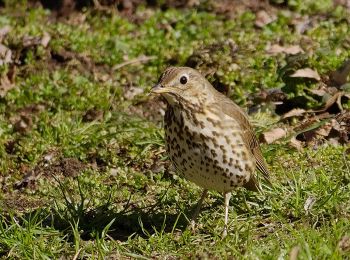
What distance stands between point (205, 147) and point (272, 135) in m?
2.01

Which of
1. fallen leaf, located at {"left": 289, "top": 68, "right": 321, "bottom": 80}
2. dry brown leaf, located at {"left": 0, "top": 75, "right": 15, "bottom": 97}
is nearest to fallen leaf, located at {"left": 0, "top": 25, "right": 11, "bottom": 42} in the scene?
dry brown leaf, located at {"left": 0, "top": 75, "right": 15, "bottom": 97}

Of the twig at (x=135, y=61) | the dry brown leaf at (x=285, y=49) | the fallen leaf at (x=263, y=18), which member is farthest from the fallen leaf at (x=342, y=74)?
the twig at (x=135, y=61)

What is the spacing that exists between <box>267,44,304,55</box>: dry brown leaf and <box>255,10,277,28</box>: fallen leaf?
23.1 inches

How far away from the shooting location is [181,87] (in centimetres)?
591

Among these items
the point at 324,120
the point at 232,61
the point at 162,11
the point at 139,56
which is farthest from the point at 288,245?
the point at 162,11

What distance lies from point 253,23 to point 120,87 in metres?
1.76

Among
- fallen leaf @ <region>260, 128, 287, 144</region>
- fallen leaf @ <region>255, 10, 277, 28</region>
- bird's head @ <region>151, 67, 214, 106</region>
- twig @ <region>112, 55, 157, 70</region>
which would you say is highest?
bird's head @ <region>151, 67, 214, 106</region>

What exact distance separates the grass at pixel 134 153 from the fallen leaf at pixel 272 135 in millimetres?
149

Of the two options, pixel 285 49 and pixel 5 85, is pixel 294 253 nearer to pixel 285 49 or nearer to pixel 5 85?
pixel 285 49

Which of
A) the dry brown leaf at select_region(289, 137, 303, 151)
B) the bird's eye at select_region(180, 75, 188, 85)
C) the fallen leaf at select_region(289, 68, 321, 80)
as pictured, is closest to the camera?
the bird's eye at select_region(180, 75, 188, 85)

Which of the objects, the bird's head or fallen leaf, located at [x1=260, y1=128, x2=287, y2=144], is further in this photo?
fallen leaf, located at [x1=260, y1=128, x2=287, y2=144]

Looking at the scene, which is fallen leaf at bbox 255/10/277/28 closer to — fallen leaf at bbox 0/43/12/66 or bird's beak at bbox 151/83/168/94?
fallen leaf at bbox 0/43/12/66

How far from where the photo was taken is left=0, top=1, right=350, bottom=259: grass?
19.7 ft

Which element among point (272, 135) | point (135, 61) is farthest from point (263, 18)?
point (272, 135)
